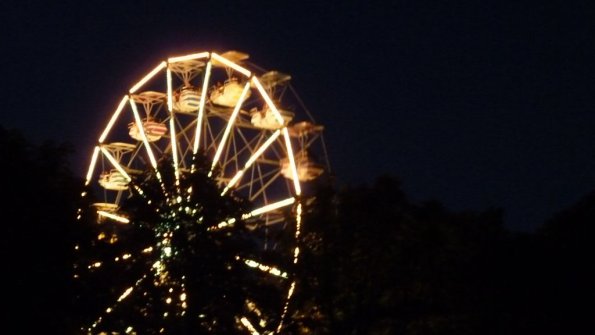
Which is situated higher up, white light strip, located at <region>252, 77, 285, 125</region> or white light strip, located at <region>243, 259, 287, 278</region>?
white light strip, located at <region>252, 77, 285, 125</region>

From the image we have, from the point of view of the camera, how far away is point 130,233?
20.1 meters

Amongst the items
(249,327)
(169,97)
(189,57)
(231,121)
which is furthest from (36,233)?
(189,57)

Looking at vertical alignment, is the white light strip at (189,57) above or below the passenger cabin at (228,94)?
above

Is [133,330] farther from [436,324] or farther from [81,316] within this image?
[436,324]

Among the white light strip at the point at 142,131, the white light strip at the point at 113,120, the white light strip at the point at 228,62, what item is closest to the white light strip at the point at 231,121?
the white light strip at the point at 228,62

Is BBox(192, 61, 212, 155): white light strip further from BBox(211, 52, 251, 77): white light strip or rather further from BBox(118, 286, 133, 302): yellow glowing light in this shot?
BBox(118, 286, 133, 302): yellow glowing light

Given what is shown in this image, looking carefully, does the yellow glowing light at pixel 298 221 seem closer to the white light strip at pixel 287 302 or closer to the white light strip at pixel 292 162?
the white light strip at pixel 287 302

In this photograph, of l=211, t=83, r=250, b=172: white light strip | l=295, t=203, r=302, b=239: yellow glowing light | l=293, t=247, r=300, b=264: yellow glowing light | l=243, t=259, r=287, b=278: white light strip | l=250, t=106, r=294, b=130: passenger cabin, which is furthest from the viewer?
l=250, t=106, r=294, b=130: passenger cabin

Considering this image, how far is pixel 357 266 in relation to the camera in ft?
67.1

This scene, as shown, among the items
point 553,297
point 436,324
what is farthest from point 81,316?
point 553,297

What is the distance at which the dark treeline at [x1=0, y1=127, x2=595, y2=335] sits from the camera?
61.6ft

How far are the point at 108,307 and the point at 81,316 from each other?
1.73 ft

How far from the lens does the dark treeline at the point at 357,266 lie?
1877 centimetres

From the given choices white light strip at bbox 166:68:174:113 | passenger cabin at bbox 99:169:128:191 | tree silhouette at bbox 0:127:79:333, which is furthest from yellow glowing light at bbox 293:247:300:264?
passenger cabin at bbox 99:169:128:191
